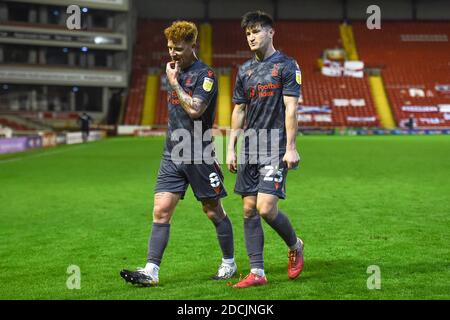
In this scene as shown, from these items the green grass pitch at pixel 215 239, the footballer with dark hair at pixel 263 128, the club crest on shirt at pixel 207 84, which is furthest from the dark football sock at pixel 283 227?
the club crest on shirt at pixel 207 84

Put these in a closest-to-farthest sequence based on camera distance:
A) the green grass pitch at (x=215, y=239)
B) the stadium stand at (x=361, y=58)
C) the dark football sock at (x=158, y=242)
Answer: the green grass pitch at (x=215, y=239) < the dark football sock at (x=158, y=242) < the stadium stand at (x=361, y=58)

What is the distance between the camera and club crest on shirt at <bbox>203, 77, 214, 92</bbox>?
5980 mm

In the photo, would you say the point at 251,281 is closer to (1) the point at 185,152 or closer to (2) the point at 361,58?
(1) the point at 185,152

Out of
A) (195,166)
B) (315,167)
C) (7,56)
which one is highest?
(7,56)

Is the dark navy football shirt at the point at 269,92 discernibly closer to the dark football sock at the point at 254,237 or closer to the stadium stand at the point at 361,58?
the dark football sock at the point at 254,237

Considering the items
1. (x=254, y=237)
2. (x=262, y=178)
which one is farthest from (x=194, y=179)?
(x=254, y=237)

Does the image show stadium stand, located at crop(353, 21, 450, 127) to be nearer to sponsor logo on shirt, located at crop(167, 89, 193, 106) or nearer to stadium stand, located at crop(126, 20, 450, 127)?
stadium stand, located at crop(126, 20, 450, 127)

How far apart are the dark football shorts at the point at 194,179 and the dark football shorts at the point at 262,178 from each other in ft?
0.82

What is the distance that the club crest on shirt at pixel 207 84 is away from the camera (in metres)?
5.98

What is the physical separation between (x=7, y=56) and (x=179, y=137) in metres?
48.5

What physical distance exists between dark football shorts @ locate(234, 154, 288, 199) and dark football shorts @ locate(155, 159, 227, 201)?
251mm

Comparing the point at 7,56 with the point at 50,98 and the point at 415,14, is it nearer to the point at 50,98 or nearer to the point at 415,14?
the point at 50,98
